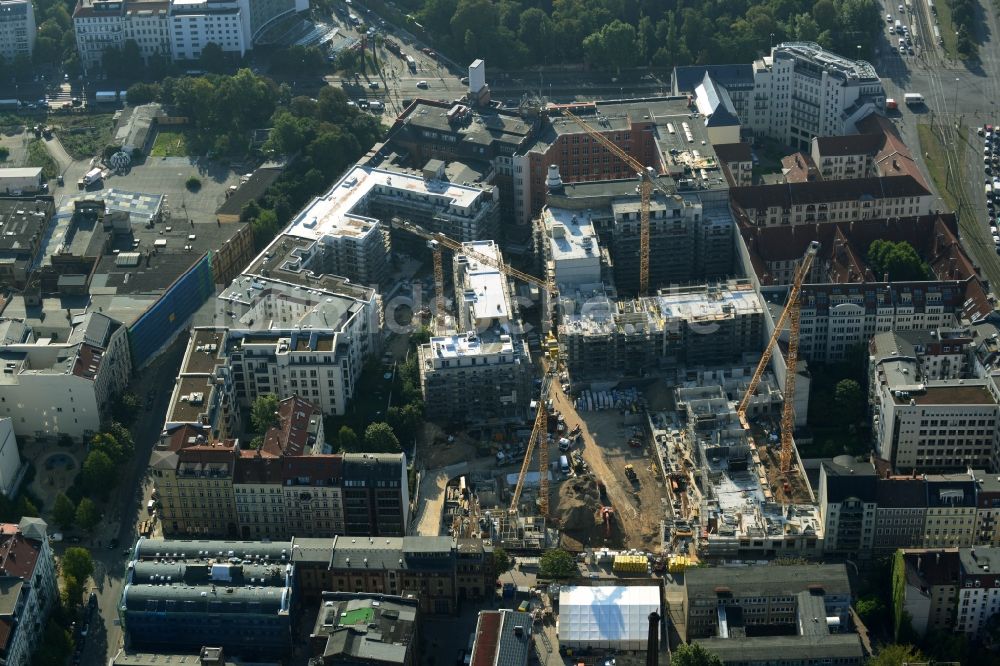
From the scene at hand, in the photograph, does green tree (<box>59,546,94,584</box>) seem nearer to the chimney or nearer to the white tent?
the white tent

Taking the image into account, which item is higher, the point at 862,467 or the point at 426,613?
the point at 862,467

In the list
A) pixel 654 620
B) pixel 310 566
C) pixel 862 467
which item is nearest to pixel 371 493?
pixel 310 566

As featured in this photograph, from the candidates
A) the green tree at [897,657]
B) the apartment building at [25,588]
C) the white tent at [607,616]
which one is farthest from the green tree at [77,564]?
the green tree at [897,657]

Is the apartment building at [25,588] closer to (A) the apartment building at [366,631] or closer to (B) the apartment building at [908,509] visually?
(A) the apartment building at [366,631]

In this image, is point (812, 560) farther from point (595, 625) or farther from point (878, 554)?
point (595, 625)

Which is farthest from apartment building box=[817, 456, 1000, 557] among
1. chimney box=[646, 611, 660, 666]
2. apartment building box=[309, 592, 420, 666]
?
apartment building box=[309, 592, 420, 666]

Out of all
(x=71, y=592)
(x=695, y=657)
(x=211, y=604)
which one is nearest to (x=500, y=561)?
(x=695, y=657)
